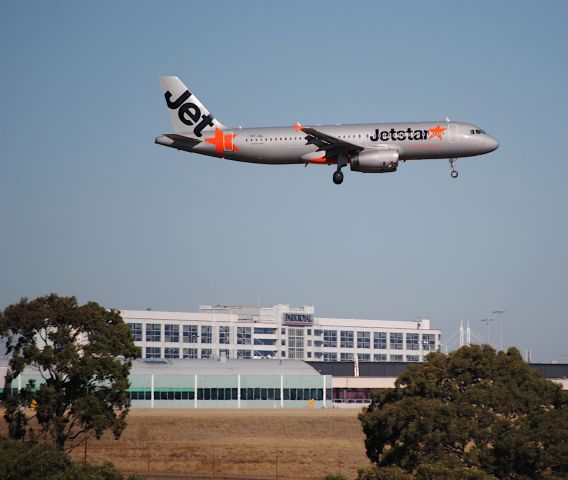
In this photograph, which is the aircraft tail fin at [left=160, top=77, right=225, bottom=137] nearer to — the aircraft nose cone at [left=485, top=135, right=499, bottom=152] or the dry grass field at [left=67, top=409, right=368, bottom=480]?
the aircraft nose cone at [left=485, top=135, right=499, bottom=152]

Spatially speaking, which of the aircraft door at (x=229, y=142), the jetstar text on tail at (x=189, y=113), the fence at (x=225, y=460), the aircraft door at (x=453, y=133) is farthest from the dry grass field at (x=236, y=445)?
the jetstar text on tail at (x=189, y=113)

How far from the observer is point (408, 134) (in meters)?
87.1

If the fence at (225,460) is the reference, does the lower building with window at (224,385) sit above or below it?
above

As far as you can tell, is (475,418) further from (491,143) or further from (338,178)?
(491,143)

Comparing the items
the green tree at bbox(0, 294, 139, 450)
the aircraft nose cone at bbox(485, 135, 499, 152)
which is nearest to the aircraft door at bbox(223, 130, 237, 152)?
the green tree at bbox(0, 294, 139, 450)

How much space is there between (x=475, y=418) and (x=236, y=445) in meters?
32.3

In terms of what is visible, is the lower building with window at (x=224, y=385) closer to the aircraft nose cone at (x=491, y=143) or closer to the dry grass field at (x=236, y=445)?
the dry grass field at (x=236, y=445)

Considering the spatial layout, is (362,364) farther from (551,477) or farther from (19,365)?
(551,477)

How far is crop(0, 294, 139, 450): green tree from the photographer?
8794 centimetres

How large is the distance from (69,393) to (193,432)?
693 inches

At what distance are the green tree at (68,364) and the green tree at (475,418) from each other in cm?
2288

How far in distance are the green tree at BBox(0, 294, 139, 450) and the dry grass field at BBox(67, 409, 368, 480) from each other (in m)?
5.04

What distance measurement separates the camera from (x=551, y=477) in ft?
213

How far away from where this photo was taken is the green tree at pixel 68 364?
87938 mm
